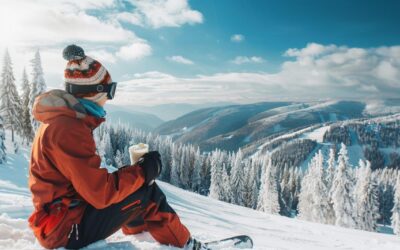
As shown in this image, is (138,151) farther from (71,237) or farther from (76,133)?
(71,237)

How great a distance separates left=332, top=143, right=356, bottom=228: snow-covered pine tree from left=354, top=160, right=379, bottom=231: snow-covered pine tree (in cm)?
438

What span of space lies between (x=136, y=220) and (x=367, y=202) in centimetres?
5200

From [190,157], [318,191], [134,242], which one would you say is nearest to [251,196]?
[190,157]

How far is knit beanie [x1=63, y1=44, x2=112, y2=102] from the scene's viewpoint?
329 cm

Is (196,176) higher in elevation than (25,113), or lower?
lower

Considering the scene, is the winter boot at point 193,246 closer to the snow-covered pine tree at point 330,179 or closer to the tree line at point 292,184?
the tree line at point 292,184

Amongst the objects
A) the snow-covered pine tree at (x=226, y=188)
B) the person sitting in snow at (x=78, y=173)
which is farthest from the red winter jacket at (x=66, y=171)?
the snow-covered pine tree at (x=226, y=188)

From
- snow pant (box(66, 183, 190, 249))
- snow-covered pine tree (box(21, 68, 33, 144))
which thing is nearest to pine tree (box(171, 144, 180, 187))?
snow-covered pine tree (box(21, 68, 33, 144))

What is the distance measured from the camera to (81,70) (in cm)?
329

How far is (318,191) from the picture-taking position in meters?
47.4

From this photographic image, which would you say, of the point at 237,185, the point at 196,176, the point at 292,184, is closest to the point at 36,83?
the point at 237,185

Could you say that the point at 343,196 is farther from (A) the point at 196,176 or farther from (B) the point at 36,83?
(A) the point at 196,176

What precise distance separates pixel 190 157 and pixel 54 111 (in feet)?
279

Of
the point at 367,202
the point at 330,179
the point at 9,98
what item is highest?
the point at 9,98
